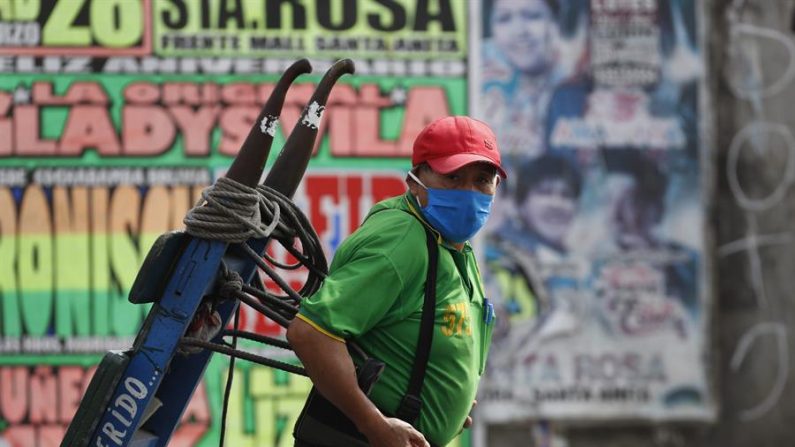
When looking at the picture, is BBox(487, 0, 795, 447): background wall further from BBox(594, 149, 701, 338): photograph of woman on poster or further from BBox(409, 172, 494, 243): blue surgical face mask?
BBox(409, 172, 494, 243): blue surgical face mask

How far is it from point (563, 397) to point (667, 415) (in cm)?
65

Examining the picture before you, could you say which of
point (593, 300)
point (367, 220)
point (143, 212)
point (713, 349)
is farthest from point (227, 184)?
point (713, 349)

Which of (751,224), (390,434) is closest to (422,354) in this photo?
(390,434)

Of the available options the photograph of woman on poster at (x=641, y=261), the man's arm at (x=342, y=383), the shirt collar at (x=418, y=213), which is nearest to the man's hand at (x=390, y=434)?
the man's arm at (x=342, y=383)

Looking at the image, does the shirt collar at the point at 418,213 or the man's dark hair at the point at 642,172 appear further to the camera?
the man's dark hair at the point at 642,172

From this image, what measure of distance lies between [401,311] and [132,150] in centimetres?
381

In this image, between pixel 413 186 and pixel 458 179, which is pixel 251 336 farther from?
pixel 458 179

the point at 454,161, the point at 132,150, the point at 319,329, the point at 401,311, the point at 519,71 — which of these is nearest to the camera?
the point at 319,329

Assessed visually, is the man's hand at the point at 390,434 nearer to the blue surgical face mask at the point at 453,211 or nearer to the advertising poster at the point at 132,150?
the blue surgical face mask at the point at 453,211

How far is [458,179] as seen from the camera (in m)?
3.58

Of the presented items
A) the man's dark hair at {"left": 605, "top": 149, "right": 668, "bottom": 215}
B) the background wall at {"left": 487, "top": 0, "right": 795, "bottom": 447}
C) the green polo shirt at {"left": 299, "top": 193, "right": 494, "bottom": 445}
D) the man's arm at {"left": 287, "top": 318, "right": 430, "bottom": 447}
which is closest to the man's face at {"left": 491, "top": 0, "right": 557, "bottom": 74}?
the man's dark hair at {"left": 605, "top": 149, "right": 668, "bottom": 215}

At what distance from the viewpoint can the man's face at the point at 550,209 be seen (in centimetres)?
711

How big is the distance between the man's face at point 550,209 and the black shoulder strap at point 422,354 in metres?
3.74

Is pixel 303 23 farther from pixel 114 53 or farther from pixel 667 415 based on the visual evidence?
pixel 667 415
